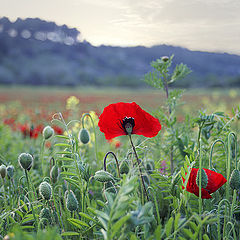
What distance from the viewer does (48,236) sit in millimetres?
437

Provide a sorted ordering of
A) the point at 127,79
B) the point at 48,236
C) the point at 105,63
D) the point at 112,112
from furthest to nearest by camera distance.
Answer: the point at 105,63 < the point at 127,79 < the point at 112,112 < the point at 48,236

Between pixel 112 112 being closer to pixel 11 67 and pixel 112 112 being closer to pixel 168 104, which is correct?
pixel 168 104

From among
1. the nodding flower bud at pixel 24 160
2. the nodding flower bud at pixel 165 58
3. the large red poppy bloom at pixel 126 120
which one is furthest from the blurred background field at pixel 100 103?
the nodding flower bud at pixel 24 160

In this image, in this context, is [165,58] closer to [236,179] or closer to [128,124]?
[128,124]

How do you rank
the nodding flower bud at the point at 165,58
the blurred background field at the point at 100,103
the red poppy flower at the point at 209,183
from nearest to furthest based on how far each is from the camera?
the red poppy flower at the point at 209,183, the nodding flower bud at the point at 165,58, the blurred background field at the point at 100,103

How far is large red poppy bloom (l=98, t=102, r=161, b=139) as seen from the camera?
83 cm

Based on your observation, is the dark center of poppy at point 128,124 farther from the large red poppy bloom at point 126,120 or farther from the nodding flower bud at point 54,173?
the nodding flower bud at point 54,173

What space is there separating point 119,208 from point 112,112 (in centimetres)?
36

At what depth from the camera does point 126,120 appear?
32.8 inches

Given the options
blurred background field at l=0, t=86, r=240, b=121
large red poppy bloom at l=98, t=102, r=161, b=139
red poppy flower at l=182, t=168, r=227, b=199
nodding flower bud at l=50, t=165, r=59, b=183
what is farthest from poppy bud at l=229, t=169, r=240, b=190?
nodding flower bud at l=50, t=165, r=59, b=183

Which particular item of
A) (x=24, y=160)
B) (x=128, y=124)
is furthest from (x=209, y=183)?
(x=24, y=160)

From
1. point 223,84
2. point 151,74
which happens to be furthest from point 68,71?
point 151,74

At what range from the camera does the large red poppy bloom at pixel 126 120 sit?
0.83 meters

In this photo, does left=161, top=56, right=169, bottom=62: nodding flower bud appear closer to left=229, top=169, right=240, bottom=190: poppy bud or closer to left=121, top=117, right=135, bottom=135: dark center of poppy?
left=121, top=117, right=135, bottom=135: dark center of poppy
